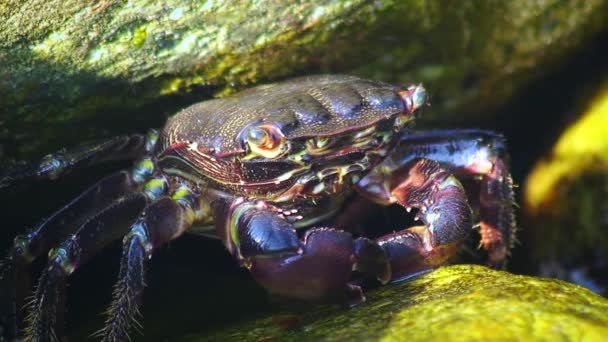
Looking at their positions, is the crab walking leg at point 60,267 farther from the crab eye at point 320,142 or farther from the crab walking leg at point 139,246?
the crab eye at point 320,142

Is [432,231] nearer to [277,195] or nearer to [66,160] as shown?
[277,195]

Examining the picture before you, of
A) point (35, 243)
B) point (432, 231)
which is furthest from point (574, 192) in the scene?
point (35, 243)

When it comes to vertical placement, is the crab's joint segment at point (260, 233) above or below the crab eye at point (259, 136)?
below

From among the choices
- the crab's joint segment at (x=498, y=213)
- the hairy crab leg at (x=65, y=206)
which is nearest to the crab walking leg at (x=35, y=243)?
the hairy crab leg at (x=65, y=206)

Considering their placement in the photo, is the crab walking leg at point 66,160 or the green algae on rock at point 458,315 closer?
the green algae on rock at point 458,315

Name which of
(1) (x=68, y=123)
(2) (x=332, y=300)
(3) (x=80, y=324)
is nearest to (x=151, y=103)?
(1) (x=68, y=123)

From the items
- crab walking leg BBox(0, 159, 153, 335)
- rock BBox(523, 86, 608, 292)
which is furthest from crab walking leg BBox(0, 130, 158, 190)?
rock BBox(523, 86, 608, 292)

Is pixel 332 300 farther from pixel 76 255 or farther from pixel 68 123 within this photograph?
pixel 68 123

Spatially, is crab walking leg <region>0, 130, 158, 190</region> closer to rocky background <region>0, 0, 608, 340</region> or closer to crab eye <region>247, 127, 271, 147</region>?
rocky background <region>0, 0, 608, 340</region>
